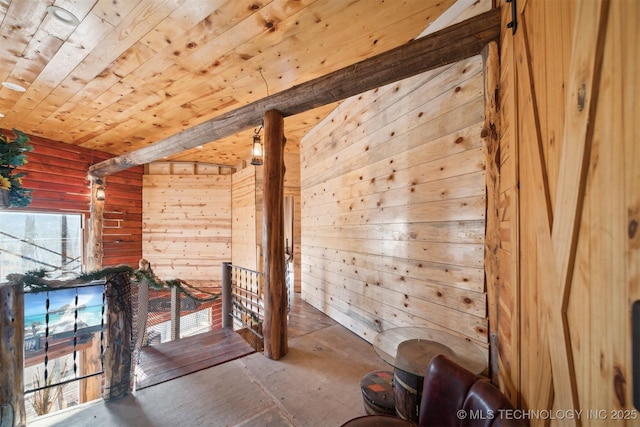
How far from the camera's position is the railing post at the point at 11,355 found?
63.2 inches

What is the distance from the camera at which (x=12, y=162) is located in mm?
1836

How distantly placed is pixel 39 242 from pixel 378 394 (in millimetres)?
6501

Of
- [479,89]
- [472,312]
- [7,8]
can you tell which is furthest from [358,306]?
[7,8]

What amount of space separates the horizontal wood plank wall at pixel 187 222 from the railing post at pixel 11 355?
176 inches

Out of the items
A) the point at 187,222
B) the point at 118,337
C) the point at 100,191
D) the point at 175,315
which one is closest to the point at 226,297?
the point at 175,315

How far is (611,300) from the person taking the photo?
549mm

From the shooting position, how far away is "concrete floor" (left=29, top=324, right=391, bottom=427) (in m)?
1.75

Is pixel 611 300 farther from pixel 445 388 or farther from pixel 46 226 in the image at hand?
pixel 46 226

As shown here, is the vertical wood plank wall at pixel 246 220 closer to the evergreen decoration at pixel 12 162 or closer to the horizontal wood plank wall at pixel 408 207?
the horizontal wood plank wall at pixel 408 207

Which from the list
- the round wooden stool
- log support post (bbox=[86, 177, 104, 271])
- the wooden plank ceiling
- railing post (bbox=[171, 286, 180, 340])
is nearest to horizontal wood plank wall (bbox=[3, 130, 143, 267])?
log support post (bbox=[86, 177, 104, 271])

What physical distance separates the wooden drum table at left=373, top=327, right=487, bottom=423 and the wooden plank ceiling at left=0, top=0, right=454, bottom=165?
2.48m

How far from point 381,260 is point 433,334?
35.8 inches

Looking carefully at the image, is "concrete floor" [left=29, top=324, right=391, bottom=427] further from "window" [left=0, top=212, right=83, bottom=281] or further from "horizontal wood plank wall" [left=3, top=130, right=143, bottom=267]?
"horizontal wood plank wall" [left=3, top=130, right=143, bottom=267]

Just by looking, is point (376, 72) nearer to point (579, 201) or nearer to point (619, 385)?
point (579, 201)
